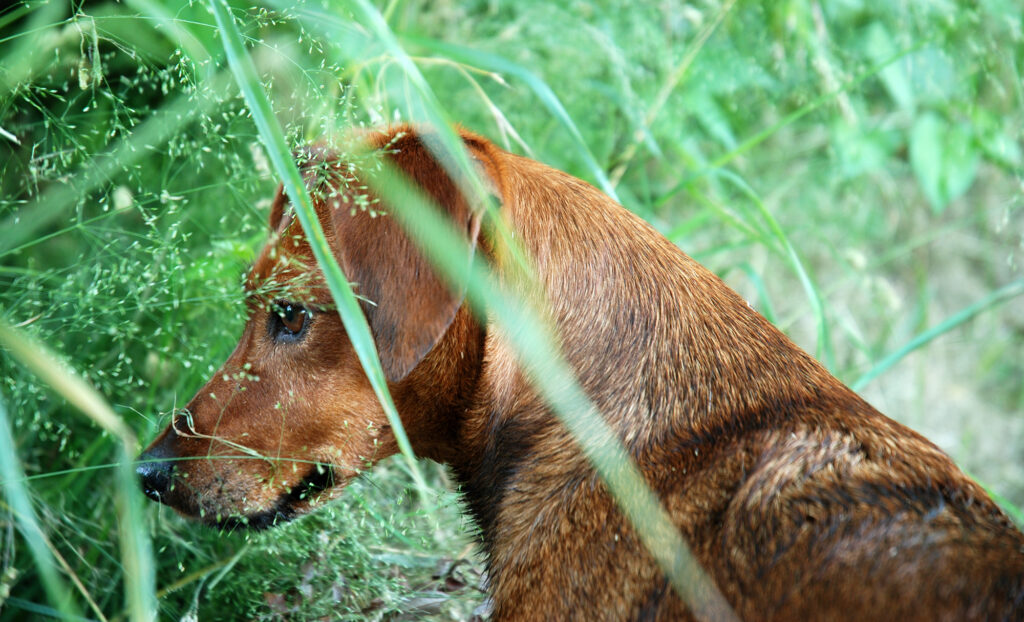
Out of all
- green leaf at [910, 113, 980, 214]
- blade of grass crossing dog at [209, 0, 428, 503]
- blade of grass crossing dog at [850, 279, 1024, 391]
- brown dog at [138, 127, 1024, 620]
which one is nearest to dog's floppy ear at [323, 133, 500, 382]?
brown dog at [138, 127, 1024, 620]

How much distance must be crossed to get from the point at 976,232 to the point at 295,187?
14.4 feet

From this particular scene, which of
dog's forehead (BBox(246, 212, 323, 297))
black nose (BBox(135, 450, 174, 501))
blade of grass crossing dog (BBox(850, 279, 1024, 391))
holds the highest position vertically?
dog's forehead (BBox(246, 212, 323, 297))

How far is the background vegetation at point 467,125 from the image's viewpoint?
2.02 m

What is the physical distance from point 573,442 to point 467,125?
1750 mm

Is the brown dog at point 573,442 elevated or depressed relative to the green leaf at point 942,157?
depressed

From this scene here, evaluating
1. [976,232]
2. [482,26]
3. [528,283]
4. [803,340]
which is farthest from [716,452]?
[976,232]

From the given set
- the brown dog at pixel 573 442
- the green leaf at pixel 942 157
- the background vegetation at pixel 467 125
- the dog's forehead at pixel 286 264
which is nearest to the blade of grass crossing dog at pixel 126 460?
the background vegetation at pixel 467 125

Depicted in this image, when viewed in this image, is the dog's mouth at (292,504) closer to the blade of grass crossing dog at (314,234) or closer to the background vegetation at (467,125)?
the background vegetation at (467,125)

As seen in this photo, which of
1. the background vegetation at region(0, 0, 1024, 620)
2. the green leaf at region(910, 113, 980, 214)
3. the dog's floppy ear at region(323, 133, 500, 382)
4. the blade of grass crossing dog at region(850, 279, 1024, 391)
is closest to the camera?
the dog's floppy ear at region(323, 133, 500, 382)

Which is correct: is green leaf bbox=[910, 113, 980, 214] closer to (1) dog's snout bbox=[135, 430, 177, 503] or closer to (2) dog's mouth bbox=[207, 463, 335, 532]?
(2) dog's mouth bbox=[207, 463, 335, 532]

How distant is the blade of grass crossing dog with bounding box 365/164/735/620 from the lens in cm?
146

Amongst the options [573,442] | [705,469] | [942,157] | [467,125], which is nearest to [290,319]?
[573,442]

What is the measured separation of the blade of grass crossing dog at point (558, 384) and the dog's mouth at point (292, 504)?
1.60ft

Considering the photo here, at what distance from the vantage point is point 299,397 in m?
1.80
